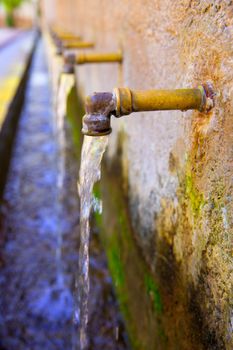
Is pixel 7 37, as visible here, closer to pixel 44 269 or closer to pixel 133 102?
pixel 44 269

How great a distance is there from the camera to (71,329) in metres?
2.83

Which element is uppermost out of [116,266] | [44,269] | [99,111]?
[99,111]

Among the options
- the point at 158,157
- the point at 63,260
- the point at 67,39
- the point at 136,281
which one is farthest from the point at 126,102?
the point at 67,39

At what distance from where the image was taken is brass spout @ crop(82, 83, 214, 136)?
1.27m

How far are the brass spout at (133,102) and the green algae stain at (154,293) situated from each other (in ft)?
3.72

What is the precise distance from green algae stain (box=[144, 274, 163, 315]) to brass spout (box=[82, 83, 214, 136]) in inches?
44.7

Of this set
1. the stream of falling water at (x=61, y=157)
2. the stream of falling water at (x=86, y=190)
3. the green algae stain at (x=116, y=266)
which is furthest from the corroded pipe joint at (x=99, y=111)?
the stream of falling water at (x=61, y=157)

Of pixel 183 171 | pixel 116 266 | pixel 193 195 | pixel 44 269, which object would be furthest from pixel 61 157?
pixel 193 195

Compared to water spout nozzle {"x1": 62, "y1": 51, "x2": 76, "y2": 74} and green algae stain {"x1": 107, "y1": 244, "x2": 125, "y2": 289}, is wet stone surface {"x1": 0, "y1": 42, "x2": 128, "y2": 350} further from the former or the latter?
water spout nozzle {"x1": 62, "y1": 51, "x2": 76, "y2": 74}

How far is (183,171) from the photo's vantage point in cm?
159

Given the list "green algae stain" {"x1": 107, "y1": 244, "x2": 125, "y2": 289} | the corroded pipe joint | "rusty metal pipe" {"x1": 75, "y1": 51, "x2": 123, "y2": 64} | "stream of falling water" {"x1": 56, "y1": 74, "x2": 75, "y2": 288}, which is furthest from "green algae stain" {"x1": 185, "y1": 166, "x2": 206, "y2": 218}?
"stream of falling water" {"x1": 56, "y1": 74, "x2": 75, "y2": 288}

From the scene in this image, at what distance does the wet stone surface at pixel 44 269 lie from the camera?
276 centimetres

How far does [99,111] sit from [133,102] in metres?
0.12

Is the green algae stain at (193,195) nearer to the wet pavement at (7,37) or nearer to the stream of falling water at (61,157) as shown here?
the stream of falling water at (61,157)
